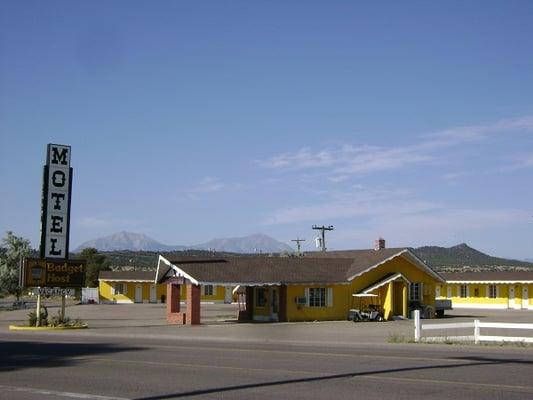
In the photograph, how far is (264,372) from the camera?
1619cm

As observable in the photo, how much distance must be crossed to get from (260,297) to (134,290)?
37.9 meters

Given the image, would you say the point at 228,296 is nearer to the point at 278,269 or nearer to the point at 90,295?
the point at 90,295

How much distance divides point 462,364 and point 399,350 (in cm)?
513

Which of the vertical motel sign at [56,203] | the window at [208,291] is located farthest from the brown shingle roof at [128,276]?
the vertical motel sign at [56,203]

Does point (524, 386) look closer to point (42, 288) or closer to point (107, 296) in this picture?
point (42, 288)

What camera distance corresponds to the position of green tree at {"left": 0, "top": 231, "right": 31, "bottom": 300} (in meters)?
75.9

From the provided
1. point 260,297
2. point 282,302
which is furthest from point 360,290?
point 260,297

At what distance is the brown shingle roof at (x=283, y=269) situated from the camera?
4328 cm

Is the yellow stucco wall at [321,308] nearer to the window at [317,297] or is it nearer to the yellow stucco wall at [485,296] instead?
the window at [317,297]

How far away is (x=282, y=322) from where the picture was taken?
143 ft

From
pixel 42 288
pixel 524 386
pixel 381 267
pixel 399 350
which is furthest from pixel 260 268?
pixel 524 386

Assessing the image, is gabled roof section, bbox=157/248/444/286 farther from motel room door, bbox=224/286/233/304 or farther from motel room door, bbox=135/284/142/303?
motel room door, bbox=135/284/142/303

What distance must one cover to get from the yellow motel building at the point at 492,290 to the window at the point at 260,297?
84.8 ft

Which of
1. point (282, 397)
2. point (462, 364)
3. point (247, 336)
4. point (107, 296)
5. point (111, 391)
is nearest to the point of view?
point (282, 397)
